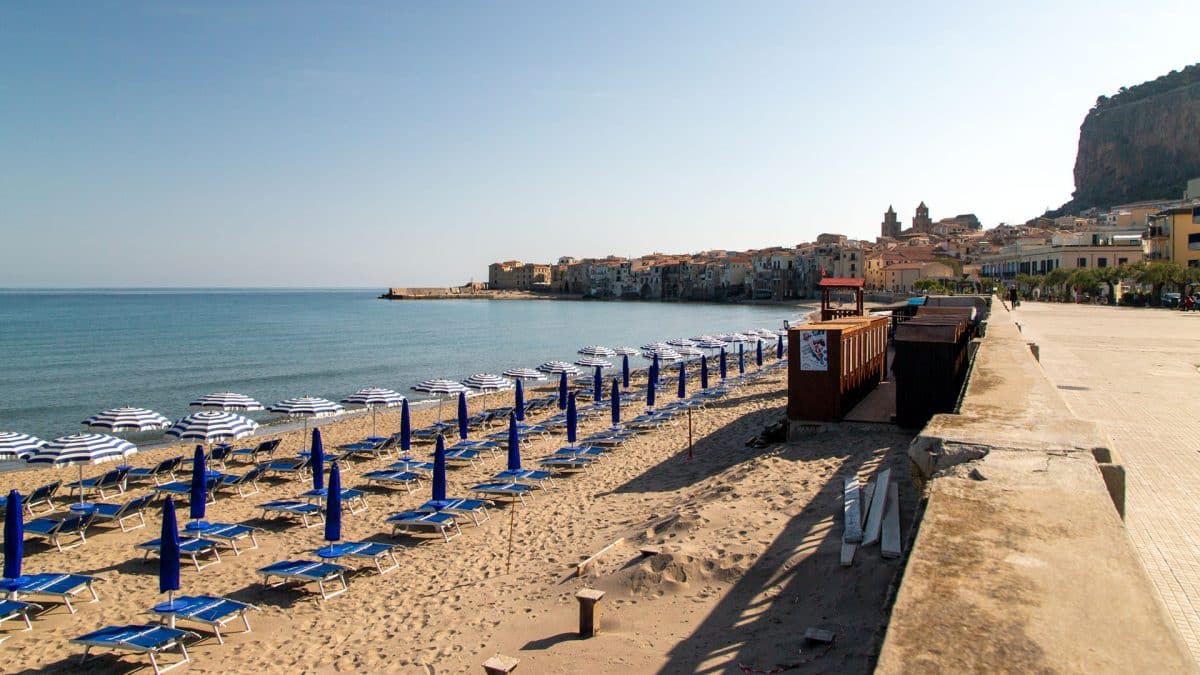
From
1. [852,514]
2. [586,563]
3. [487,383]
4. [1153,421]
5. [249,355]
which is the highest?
[1153,421]

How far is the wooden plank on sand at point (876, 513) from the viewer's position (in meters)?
6.68

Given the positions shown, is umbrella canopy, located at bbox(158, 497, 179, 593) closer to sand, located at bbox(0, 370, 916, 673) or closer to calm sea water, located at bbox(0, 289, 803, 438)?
sand, located at bbox(0, 370, 916, 673)

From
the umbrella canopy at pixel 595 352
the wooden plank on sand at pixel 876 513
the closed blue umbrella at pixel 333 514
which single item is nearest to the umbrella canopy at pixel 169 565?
the closed blue umbrella at pixel 333 514

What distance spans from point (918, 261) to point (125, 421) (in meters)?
99.5

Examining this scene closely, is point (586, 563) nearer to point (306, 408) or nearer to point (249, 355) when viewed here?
point (306, 408)

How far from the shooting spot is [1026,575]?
2.75 m

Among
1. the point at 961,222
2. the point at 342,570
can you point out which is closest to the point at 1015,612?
the point at 342,570

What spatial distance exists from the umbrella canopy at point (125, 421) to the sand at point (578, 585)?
357 cm

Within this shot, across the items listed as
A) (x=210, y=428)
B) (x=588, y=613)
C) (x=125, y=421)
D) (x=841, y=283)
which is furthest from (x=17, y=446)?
(x=841, y=283)

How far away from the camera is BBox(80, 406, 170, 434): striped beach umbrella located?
15516 mm

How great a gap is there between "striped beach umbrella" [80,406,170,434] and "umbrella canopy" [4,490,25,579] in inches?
278

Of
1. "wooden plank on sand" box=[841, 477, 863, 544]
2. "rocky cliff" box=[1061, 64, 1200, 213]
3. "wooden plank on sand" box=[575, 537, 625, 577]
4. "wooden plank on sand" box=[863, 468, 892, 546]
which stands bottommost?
"wooden plank on sand" box=[575, 537, 625, 577]

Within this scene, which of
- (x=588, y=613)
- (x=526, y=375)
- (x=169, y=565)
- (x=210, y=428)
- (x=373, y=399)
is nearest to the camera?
(x=588, y=613)

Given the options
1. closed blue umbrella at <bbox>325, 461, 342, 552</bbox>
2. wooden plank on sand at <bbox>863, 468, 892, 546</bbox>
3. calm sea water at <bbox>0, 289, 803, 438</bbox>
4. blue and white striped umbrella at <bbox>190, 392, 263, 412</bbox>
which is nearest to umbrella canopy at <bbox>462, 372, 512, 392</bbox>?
blue and white striped umbrella at <bbox>190, 392, 263, 412</bbox>
